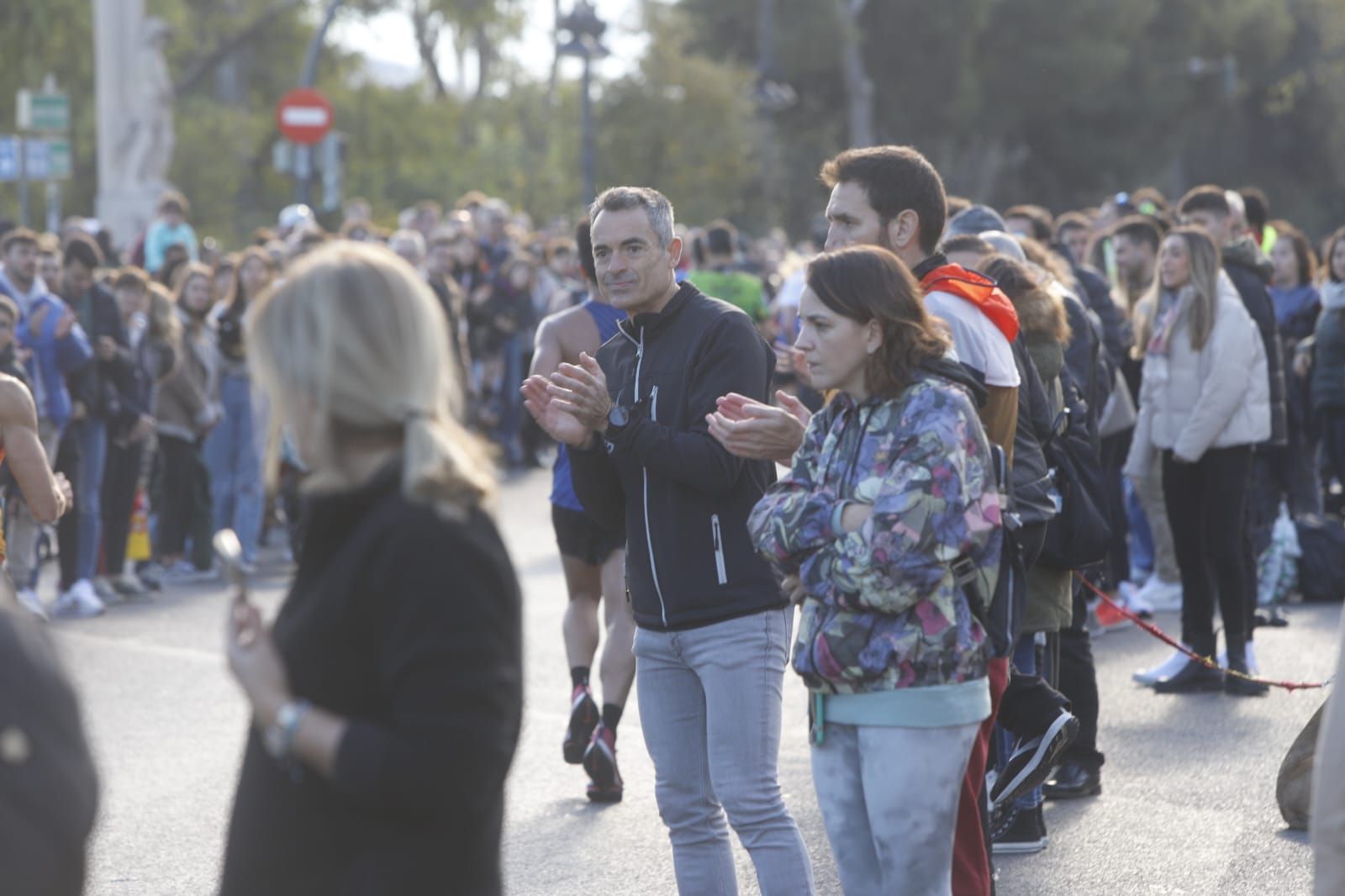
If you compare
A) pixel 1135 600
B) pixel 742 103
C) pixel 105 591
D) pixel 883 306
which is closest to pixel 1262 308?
pixel 1135 600

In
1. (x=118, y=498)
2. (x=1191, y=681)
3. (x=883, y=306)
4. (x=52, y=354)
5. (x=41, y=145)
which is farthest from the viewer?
(x=41, y=145)

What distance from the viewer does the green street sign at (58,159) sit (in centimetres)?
1828

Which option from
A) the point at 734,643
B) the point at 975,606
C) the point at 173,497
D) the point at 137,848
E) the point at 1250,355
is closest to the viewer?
the point at 975,606

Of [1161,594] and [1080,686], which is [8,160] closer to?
[1161,594]

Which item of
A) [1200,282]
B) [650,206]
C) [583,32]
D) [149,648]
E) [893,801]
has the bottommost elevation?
[149,648]

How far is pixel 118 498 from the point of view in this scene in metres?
11.6

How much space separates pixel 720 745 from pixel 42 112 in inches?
627

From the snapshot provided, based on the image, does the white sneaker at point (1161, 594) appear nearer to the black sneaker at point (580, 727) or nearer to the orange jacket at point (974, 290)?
the black sneaker at point (580, 727)

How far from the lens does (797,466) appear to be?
3902 mm

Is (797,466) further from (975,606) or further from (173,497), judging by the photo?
(173,497)

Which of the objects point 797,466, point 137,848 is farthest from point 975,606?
point 137,848

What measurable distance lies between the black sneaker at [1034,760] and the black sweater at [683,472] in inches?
57.5

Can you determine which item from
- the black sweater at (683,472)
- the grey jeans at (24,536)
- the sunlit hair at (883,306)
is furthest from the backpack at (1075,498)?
the grey jeans at (24,536)

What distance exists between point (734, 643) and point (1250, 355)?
467cm
